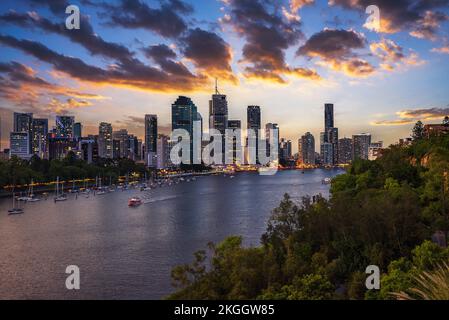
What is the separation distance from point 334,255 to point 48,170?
81173mm

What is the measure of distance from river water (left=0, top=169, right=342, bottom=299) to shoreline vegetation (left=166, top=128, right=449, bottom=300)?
4220 millimetres

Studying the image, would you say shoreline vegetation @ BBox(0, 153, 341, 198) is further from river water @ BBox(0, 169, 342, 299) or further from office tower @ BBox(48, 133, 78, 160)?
office tower @ BBox(48, 133, 78, 160)

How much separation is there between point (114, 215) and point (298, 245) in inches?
1340

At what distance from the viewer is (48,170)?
89688mm

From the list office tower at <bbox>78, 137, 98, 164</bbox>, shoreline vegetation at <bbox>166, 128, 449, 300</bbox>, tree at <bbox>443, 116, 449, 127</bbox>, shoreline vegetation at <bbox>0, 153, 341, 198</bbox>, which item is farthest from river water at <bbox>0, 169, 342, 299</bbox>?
office tower at <bbox>78, 137, 98, 164</bbox>

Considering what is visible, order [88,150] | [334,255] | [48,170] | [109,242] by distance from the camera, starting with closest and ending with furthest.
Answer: [334,255] < [109,242] < [48,170] < [88,150]

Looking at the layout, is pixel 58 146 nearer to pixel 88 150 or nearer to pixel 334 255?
pixel 88 150

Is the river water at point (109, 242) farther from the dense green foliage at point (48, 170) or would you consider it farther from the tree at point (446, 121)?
the tree at point (446, 121)

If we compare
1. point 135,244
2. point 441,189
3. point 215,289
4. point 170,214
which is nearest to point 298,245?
point 215,289

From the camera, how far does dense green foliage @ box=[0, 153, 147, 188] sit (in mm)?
75875

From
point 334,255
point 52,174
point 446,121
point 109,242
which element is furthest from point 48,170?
point 334,255

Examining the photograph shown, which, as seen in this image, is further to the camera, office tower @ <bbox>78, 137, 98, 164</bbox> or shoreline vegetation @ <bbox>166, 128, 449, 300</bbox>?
office tower @ <bbox>78, 137, 98, 164</bbox>

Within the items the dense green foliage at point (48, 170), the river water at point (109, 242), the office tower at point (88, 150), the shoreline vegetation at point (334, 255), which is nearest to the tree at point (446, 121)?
the river water at point (109, 242)
